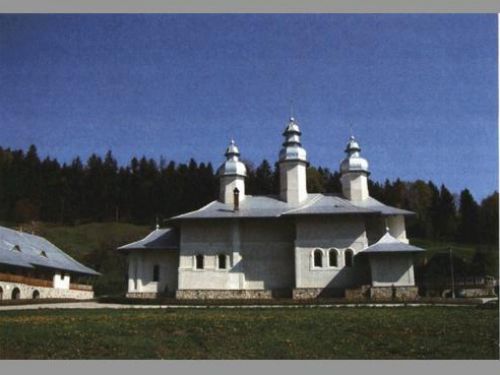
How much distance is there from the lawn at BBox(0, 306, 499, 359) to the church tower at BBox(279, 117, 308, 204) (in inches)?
697

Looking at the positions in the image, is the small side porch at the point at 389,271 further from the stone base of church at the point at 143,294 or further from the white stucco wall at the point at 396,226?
the stone base of church at the point at 143,294

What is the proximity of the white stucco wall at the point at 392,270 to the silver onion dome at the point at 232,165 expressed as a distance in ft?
33.5

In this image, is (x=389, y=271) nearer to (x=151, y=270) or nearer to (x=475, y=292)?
(x=475, y=292)

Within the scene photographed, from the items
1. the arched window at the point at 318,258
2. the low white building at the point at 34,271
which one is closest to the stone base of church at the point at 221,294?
the arched window at the point at 318,258

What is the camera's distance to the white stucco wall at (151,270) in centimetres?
3456

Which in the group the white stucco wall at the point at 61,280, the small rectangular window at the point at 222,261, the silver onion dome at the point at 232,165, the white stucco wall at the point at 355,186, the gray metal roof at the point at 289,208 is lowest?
the white stucco wall at the point at 61,280

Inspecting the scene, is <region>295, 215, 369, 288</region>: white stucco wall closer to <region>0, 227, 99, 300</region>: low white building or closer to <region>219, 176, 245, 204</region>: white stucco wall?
<region>219, 176, 245, 204</region>: white stucco wall

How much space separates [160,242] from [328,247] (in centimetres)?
1024

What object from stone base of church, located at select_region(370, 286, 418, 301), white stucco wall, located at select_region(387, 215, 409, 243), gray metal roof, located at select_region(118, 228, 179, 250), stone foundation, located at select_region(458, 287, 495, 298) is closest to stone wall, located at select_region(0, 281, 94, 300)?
gray metal roof, located at select_region(118, 228, 179, 250)

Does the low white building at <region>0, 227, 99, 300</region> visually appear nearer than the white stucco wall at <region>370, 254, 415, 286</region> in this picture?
No

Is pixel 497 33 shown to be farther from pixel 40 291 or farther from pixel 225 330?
pixel 40 291

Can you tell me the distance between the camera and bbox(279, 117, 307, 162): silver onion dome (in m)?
35.2

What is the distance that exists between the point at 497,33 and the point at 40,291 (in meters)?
31.0

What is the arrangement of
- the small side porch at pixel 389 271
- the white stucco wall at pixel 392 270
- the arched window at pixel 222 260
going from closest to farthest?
the small side porch at pixel 389 271 < the white stucco wall at pixel 392 270 < the arched window at pixel 222 260
